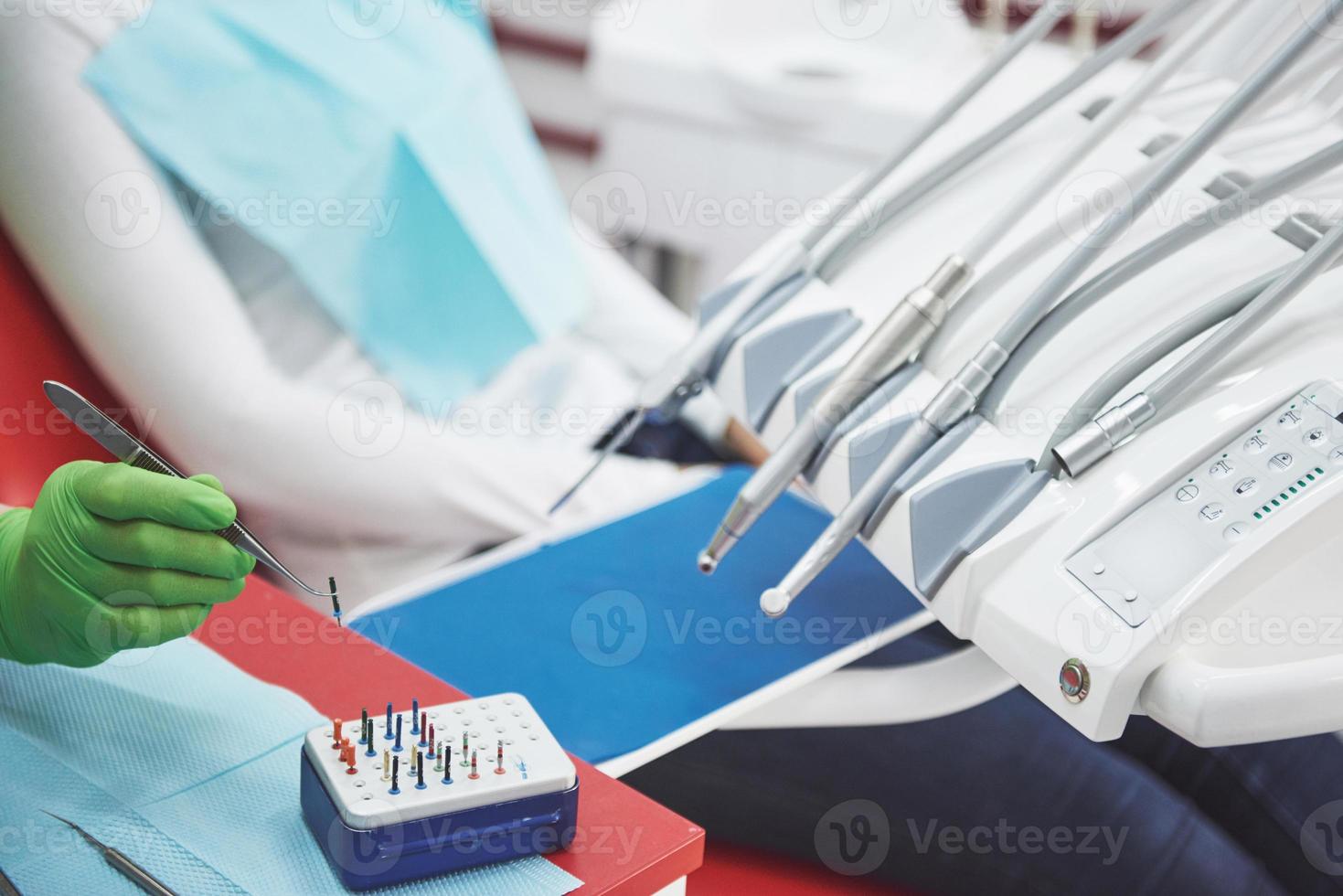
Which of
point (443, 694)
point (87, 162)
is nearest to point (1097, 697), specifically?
point (443, 694)

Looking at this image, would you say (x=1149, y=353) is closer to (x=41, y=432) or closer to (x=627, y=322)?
(x=41, y=432)

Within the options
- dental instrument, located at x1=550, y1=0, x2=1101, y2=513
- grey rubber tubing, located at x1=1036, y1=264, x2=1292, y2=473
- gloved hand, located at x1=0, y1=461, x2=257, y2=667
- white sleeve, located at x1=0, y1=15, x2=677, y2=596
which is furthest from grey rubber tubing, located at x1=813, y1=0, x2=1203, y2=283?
gloved hand, located at x1=0, y1=461, x2=257, y2=667

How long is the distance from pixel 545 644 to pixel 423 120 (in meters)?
0.60

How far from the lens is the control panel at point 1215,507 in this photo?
2.13 ft

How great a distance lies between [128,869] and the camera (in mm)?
605

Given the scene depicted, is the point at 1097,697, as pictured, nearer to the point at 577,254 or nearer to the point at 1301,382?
the point at 1301,382

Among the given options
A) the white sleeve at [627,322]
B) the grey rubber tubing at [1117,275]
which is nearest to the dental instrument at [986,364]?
the grey rubber tubing at [1117,275]

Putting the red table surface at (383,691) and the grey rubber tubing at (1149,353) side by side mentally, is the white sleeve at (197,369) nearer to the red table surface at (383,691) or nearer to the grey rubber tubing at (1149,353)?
the red table surface at (383,691)

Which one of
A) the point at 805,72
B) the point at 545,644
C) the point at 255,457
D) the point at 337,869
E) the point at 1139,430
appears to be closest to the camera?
the point at 337,869

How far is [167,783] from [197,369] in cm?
47

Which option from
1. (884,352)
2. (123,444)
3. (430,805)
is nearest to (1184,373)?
(884,352)

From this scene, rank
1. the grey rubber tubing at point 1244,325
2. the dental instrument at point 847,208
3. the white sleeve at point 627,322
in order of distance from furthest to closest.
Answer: the white sleeve at point 627,322 < the dental instrument at point 847,208 < the grey rubber tubing at point 1244,325

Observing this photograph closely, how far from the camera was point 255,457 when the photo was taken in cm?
109

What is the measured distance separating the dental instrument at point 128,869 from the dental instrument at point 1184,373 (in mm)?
492
